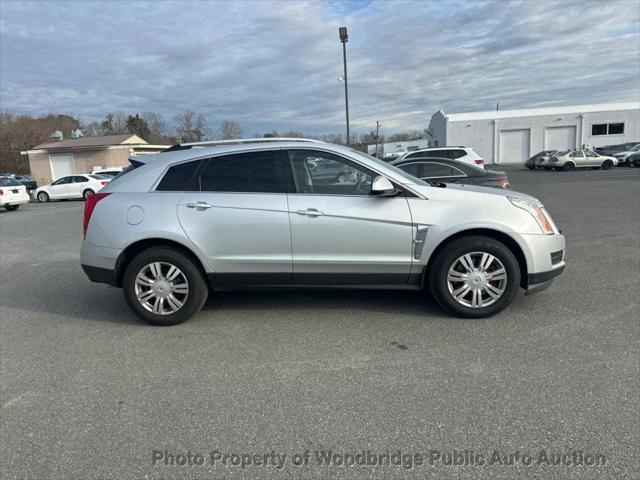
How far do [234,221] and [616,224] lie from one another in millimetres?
8458

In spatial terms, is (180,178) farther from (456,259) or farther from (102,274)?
(456,259)

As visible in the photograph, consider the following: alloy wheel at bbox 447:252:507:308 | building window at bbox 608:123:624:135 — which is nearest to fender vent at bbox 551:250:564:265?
alloy wheel at bbox 447:252:507:308

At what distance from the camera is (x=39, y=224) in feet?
44.4

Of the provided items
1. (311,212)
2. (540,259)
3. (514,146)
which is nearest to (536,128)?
(514,146)

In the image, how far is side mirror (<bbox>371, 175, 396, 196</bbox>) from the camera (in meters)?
4.01

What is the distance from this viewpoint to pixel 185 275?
434 centimetres

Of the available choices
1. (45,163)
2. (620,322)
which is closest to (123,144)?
(45,163)

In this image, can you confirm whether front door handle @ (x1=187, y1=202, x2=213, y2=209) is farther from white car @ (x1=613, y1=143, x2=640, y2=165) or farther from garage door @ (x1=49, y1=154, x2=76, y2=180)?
garage door @ (x1=49, y1=154, x2=76, y2=180)

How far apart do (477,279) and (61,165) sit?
137ft

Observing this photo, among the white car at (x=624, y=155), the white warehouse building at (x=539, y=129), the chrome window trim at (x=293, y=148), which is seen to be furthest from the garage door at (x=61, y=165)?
A: the white car at (x=624, y=155)

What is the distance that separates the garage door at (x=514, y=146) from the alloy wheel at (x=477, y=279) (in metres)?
47.4

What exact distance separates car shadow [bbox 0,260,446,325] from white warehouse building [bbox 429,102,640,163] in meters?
45.1

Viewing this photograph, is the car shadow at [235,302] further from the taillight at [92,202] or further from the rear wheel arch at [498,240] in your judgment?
the taillight at [92,202]

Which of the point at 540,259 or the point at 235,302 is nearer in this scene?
the point at 540,259
